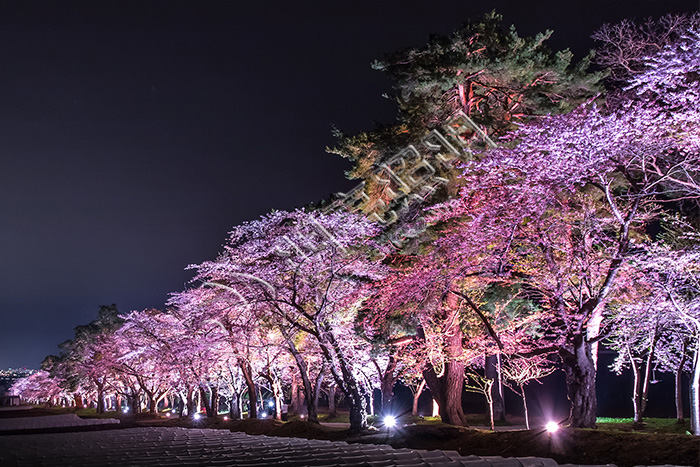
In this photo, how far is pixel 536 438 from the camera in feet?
38.1

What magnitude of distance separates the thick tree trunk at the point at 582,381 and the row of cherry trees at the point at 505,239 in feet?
0.14

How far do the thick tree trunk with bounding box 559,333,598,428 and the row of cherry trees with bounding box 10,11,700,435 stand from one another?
0.04 metres

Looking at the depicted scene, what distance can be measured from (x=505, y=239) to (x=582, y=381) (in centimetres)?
377

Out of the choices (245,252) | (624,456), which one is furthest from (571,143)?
(245,252)

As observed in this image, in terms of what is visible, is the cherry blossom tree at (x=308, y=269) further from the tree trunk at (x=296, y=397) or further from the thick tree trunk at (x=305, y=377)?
the tree trunk at (x=296, y=397)

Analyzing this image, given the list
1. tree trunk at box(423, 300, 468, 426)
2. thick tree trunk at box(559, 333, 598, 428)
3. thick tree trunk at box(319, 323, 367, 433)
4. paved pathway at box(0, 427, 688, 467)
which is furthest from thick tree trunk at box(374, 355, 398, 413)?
paved pathway at box(0, 427, 688, 467)

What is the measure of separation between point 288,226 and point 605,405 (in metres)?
24.4

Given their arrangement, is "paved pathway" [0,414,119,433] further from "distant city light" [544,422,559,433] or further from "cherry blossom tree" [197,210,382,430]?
"distant city light" [544,422,559,433]

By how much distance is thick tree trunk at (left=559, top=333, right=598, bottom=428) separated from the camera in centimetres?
1194

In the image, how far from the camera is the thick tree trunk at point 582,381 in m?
11.9

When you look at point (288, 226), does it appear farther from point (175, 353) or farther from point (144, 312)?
point (144, 312)

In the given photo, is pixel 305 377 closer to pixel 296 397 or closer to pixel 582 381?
pixel 582 381

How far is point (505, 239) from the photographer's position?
13.6 m

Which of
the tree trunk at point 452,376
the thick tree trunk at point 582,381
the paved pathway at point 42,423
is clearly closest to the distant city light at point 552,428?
the thick tree trunk at point 582,381
